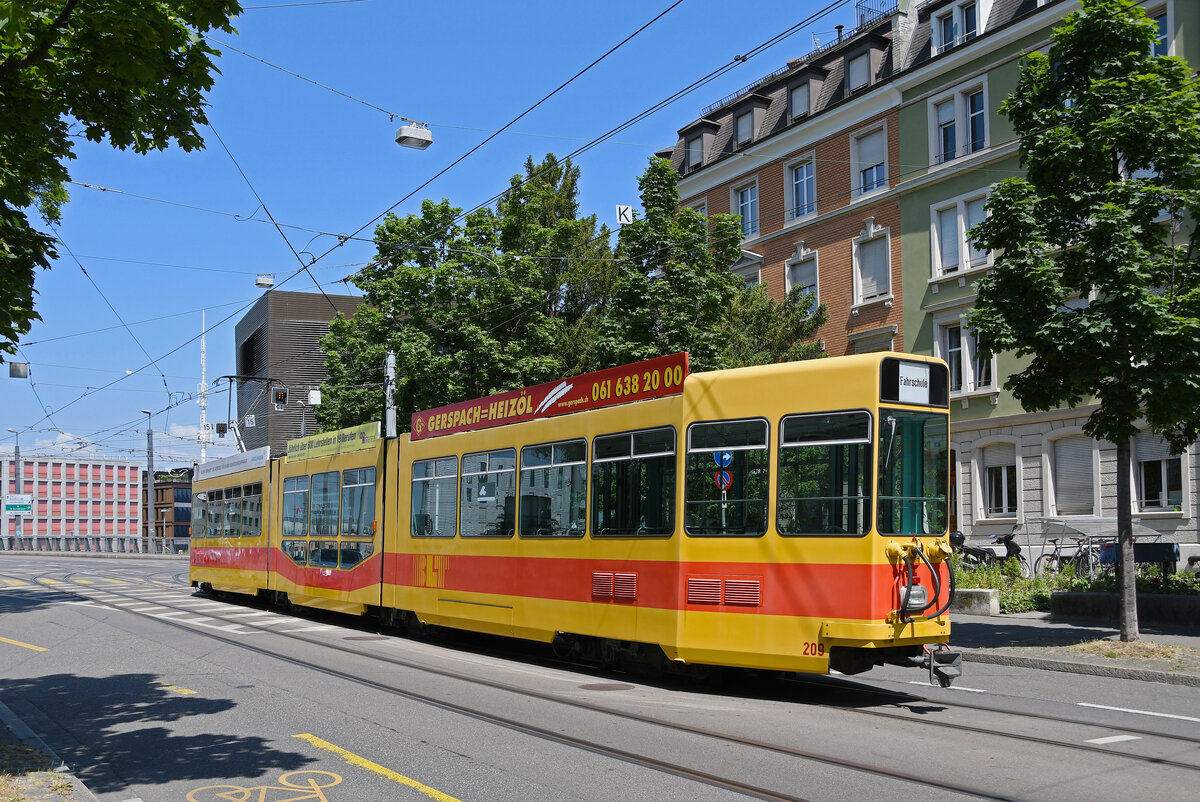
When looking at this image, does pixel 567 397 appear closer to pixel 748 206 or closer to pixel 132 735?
pixel 132 735

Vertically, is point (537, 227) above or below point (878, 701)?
above

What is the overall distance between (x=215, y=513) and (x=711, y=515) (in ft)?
61.6

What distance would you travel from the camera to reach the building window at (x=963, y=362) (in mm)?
28312

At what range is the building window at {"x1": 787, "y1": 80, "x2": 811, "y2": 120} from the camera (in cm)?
3388

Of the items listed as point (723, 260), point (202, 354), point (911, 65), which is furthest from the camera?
point (202, 354)

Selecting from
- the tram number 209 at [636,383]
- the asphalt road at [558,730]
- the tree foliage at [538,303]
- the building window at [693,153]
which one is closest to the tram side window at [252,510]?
the tree foliage at [538,303]

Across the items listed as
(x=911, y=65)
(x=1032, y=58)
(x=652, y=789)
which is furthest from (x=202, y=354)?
(x=652, y=789)

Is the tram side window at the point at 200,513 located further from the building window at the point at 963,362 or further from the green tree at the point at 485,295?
the building window at the point at 963,362

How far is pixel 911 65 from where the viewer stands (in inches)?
1191

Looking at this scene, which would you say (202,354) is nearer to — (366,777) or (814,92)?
(814,92)

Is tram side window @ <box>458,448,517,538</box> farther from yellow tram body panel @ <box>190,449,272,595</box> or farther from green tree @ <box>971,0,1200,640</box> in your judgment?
yellow tram body panel @ <box>190,449,272,595</box>

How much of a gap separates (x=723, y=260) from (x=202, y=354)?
64.3 m

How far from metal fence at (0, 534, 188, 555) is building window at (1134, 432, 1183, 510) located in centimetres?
5441

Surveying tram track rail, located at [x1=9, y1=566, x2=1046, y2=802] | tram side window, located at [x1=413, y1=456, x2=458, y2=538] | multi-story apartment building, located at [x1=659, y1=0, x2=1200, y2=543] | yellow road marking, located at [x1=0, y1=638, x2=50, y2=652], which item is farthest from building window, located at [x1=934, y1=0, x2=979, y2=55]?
yellow road marking, located at [x1=0, y1=638, x2=50, y2=652]
